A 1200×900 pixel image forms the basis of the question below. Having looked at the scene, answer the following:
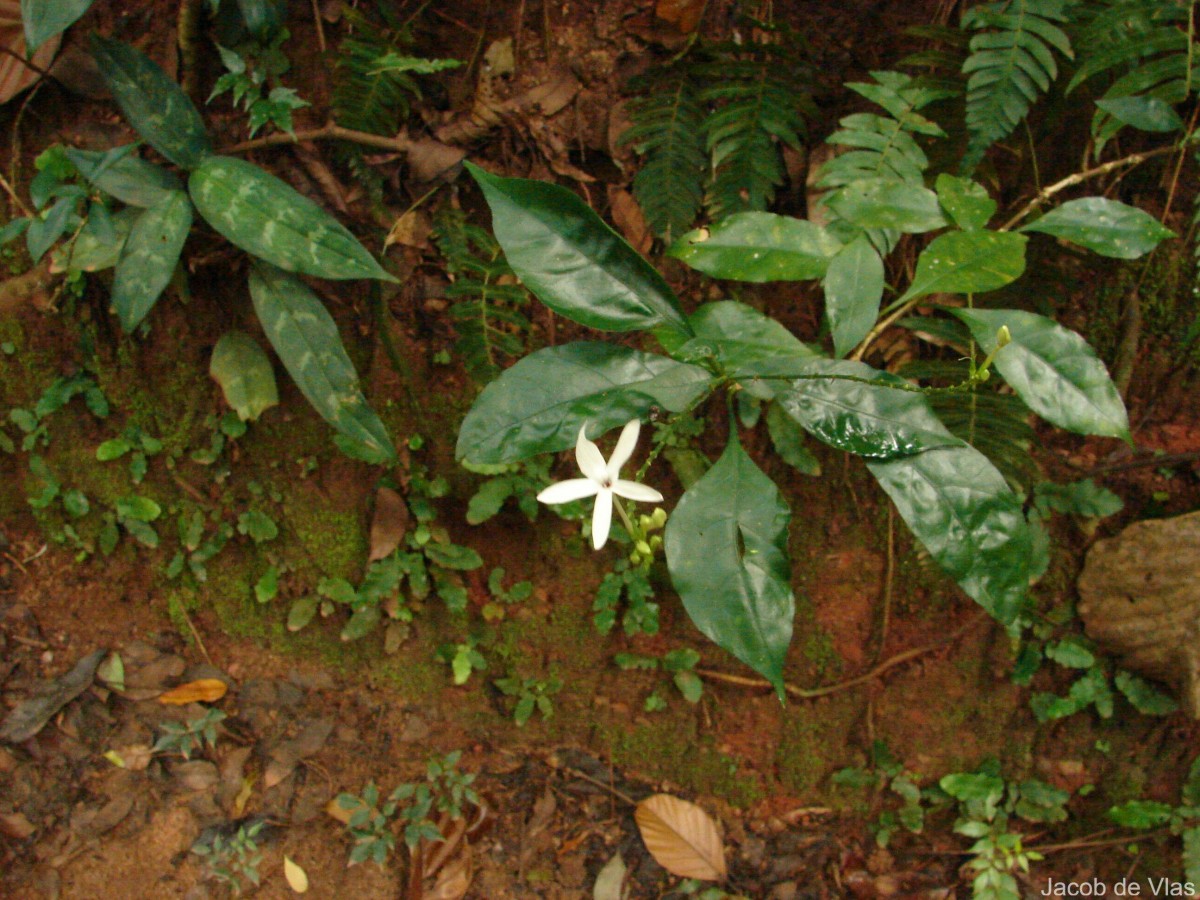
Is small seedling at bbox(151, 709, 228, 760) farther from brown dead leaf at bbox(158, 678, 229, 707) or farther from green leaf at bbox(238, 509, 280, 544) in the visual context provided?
green leaf at bbox(238, 509, 280, 544)

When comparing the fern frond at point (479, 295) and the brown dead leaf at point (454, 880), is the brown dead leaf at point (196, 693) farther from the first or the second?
the fern frond at point (479, 295)

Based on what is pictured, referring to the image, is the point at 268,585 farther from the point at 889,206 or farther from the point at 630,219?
the point at 889,206

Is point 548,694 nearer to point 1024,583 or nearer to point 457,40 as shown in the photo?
point 1024,583

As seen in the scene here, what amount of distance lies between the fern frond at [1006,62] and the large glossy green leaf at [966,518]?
0.73 metres

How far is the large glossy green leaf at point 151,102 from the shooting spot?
1.67 meters

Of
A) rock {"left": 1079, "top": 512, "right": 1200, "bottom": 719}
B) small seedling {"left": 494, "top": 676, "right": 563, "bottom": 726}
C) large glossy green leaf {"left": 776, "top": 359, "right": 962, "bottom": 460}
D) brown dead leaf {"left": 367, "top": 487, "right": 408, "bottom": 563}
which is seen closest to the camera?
large glossy green leaf {"left": 776, "top": 359, "right": 962, "bottom": 460}

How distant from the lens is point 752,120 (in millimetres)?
1786

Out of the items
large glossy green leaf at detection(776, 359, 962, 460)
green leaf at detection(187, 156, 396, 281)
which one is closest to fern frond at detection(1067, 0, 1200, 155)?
large glossy green leaf at detection(776, 359, 962, 460)

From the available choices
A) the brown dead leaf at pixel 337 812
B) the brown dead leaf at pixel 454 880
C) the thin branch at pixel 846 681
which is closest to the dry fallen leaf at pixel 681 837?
the thin branch at pixel 846 681

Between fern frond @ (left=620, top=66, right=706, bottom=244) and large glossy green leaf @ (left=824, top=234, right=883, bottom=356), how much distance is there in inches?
19.3

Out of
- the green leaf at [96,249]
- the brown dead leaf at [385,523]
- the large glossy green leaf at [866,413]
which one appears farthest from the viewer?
the brown dead leaf at [385,523]

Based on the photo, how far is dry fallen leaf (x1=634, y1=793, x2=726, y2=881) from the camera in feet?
7.18

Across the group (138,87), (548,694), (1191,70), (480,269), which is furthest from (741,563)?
(138,87)

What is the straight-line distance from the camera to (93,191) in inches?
70.1
